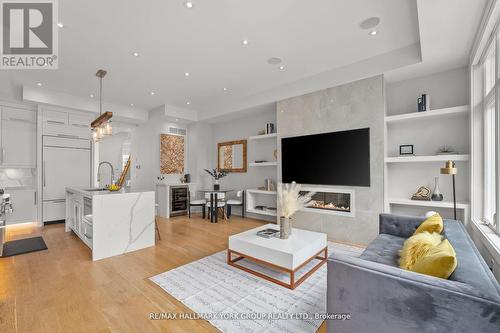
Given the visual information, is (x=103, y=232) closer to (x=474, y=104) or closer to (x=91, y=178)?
(x=91, y=178)

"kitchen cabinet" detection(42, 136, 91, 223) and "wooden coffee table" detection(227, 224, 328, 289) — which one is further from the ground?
"kitchen cabinet" detection(42, 136, 91, 223)

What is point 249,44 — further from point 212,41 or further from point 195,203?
point 195,203

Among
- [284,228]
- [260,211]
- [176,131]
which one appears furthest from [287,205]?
[176,131]

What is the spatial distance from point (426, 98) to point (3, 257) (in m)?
6.50

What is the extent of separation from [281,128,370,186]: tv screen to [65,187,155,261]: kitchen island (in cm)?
267

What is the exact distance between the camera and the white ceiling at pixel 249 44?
2.39 metres

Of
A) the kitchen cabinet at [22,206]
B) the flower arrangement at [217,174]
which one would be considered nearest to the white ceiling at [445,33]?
the flower arrangement at [217,174]

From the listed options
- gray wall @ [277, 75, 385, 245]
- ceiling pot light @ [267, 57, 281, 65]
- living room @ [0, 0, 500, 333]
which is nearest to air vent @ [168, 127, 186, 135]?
living room @ [0, 0, 500, 333]

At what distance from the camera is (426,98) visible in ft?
11.0

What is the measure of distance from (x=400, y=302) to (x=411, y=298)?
64mm

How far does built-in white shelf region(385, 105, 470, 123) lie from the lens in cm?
304

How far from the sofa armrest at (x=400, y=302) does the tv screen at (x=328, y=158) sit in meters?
2.66

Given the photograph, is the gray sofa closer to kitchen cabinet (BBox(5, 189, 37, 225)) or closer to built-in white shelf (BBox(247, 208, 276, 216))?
built-in white shelf (BBox(247, 208, 276, 216))

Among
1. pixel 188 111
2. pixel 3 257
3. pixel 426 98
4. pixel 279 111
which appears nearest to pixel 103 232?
pixel 3 257
